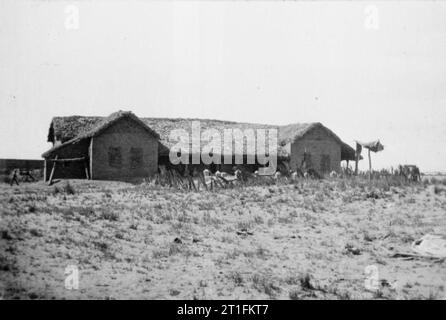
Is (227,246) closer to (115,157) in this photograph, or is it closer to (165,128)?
(115,157)

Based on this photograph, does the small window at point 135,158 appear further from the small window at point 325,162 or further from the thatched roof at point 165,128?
the small window at point 325,162

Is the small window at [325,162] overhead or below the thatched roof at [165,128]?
below

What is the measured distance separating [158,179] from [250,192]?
17.9 feet

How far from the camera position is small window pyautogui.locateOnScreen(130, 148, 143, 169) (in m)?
23.4

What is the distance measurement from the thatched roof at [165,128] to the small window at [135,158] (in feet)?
4.77

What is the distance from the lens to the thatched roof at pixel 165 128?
78.6ft

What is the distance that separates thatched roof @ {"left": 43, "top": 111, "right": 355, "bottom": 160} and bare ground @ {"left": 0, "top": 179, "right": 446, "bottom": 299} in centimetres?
1128

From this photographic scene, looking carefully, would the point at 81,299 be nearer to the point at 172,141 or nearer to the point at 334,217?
the point at 334,217

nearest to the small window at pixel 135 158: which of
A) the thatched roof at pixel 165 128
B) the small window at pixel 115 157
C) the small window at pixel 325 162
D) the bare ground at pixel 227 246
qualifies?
the small window at pixel 115 157

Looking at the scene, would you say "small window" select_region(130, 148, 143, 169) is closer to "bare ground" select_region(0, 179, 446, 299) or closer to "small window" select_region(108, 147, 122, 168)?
"small window" select_region(108, 147, 122, 168)

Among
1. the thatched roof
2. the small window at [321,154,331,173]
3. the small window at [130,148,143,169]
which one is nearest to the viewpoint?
the small window at [130,148,143,169]

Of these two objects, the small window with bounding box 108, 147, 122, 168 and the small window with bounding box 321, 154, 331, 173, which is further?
the small window with bounding box 321, 154, 331, 173

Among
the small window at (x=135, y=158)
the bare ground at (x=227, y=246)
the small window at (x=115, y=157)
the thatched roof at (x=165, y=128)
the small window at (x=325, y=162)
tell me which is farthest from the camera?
the small window at (x=325, y=162)

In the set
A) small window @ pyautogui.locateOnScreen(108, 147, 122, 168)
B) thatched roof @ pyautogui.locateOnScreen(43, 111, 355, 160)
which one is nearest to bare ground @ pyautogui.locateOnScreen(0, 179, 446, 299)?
small window @ pyautogui.locateOnScreen(108, 147, 122, 168)
